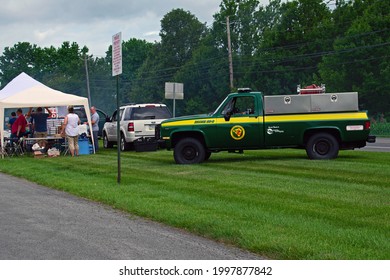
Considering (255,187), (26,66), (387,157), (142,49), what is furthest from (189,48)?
(255,187)

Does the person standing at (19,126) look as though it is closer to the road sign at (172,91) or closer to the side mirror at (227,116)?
the road sign at (172,91)

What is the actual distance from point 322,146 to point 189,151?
12.2ft

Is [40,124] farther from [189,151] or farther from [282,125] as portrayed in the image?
[282,125]

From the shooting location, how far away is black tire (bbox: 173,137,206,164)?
2131 cm

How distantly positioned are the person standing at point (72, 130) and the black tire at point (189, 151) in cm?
647

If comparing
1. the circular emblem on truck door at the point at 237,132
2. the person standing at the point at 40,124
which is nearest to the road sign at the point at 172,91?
the person standing at the point at 40,124

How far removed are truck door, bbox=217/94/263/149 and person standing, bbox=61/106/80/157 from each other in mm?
7384

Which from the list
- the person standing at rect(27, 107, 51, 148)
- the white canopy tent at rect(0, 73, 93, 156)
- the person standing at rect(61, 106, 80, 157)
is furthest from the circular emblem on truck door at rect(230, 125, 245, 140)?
the person standing at rect(27, 107, 51, 148)

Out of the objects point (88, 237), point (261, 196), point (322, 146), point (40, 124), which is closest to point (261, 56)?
point (40, 124)

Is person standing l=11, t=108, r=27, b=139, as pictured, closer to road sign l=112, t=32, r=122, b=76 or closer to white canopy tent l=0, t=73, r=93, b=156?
white canopy tent l=0, t=73, r=93, b=156

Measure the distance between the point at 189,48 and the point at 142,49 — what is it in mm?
36786

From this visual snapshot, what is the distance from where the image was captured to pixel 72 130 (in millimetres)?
26828

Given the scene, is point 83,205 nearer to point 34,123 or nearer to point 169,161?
point 169,161

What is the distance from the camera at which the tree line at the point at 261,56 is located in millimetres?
60375
